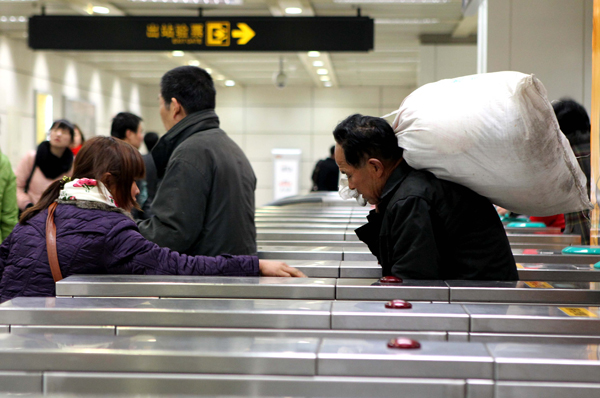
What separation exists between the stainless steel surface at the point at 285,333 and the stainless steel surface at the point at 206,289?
0.24 m

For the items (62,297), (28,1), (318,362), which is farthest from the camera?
(28,1)

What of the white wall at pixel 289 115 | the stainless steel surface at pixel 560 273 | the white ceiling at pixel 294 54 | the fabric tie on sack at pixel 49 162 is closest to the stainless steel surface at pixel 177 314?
the stainless steel surface at pixel 560 273

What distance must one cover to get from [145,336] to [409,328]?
0.51 meters

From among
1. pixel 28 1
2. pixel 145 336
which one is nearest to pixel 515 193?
pixel 145 336

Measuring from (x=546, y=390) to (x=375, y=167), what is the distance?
1.06m

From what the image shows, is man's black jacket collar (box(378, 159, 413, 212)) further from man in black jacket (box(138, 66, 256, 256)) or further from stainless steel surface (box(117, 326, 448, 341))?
man in black jacket (box(138, 66, 256, 256))

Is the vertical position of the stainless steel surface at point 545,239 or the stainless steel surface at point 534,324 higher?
the stainless steel surface at point 534,324

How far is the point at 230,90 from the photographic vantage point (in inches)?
711

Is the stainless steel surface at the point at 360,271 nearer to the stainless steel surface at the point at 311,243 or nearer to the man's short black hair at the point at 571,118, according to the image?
the stainless steel surface at the point at 311,243

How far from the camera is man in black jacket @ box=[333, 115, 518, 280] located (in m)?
1.77

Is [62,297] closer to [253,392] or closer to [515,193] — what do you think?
[253,392]

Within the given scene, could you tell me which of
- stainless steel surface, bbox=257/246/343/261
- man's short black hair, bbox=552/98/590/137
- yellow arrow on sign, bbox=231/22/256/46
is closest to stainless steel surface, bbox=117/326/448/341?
stainless steel surface, bbox=257/246/343/261

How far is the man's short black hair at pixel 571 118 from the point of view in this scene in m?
3.51

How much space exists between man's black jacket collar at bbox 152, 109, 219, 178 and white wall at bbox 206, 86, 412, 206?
Answer: 14937 mm
